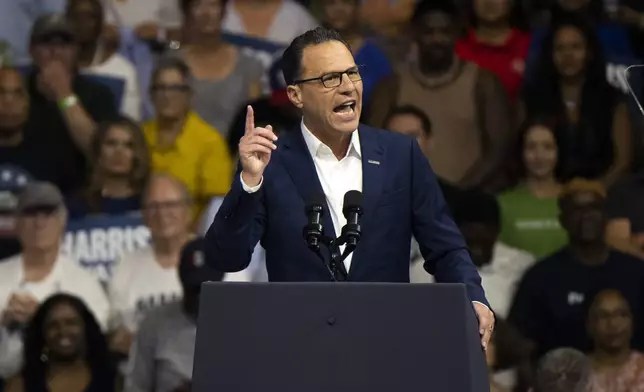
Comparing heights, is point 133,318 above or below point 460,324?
below

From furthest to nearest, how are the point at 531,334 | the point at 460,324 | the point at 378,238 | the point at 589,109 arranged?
the point at 589,109 < the point at 531,334 < the point at 378,238 < the point at 460,324

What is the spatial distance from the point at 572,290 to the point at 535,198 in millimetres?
467

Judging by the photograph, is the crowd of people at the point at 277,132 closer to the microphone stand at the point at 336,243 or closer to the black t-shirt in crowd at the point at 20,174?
the black t-shirt in crowd at the point at 20,174

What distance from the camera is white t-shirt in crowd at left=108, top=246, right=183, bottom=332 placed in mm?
5133

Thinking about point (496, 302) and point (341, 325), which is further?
point (496, 302)

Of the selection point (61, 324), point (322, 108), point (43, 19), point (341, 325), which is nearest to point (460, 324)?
point (341, 325)

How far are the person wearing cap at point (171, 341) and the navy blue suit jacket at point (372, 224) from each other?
226cm

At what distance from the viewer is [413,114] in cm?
534

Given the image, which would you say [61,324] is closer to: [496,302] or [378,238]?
[496,302]

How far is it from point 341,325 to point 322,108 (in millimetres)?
590

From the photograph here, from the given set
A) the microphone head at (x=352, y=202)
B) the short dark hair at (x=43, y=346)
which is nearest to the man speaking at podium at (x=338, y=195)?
the microphone head at (x=352, y=202)

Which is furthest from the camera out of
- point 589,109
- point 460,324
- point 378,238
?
point 589,109

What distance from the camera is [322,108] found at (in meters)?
2.65

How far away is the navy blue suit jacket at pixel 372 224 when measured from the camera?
262 cm
